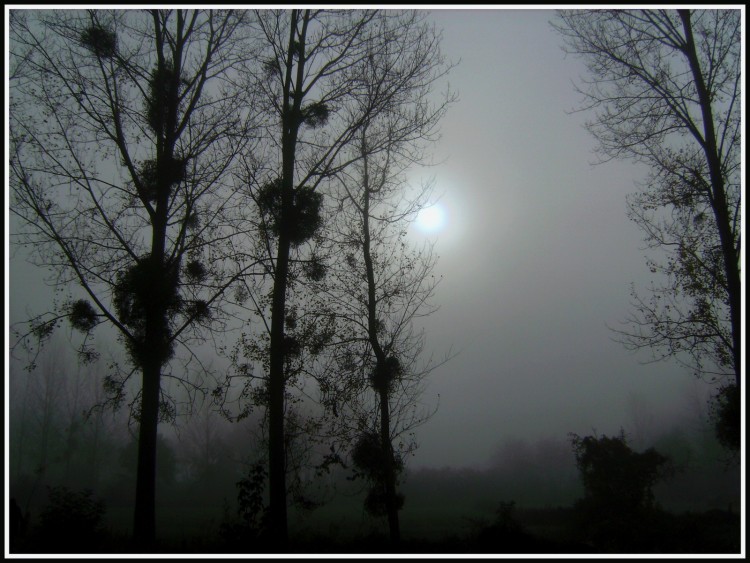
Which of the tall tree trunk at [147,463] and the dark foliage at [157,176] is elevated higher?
the dark foliage at [157,176]

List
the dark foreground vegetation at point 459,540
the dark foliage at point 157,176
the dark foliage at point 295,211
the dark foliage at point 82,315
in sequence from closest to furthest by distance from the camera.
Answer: the dark foreground vegetation at point 459,540 < the dark foliage at point 82,315 < the dark foliage at point 295,211 < the dark foliage at point 157,176

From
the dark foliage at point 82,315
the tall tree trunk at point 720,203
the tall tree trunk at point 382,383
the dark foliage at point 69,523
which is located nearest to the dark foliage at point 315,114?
the tall tree trunk at point 382,383

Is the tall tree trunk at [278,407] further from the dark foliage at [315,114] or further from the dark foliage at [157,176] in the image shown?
the dark foliage at [315,114]

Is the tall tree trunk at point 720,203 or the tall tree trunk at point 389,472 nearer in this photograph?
the tall tree trunk at point 720,203

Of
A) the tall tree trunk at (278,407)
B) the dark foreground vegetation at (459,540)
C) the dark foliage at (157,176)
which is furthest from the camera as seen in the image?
the dark foliage at (157,176)

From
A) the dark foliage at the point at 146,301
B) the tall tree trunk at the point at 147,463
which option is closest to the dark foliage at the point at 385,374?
the dark foliage at the point at 146,301

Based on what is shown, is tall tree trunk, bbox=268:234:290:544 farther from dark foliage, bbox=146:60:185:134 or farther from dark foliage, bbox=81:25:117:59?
dark foliage, bbox=81:25:117:59

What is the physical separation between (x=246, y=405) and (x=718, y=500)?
12654mm

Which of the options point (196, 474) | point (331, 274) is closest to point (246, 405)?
point (331, 274)

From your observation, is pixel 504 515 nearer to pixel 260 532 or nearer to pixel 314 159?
pixel 260 532

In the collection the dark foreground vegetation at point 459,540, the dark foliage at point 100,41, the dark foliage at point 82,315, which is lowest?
the dark foreground vegetation at point 459,540

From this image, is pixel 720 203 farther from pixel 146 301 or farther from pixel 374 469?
pixel 146 301

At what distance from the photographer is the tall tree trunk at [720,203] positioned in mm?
8964

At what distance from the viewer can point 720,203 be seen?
31.6ft
